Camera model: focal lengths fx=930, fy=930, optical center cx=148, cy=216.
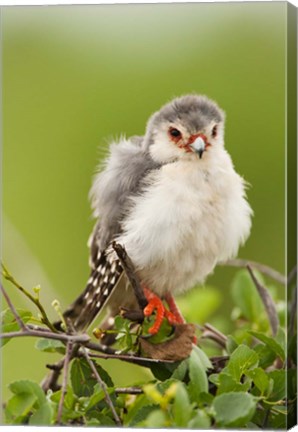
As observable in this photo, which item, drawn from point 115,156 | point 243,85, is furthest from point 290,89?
point 115,156

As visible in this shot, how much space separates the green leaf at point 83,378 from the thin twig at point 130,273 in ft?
0.72

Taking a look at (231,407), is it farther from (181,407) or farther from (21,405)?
(21,405)

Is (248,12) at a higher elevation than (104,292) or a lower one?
higher

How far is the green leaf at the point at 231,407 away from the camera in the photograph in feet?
6.79

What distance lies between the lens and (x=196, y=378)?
229 centimetres

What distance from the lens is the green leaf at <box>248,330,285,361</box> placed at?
2.37 m

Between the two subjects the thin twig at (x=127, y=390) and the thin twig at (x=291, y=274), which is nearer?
the thin twig at (x=127, y=390)

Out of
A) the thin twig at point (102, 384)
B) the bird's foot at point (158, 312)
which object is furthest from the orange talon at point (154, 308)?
the thin twig at point (102, 384)

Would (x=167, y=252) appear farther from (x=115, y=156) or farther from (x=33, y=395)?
(x=33, y=395)

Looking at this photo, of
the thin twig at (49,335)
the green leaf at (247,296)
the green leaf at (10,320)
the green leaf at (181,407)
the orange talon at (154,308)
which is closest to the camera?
the green leaf at (181,407)

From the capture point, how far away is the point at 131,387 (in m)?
2.40

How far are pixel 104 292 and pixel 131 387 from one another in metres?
0.31

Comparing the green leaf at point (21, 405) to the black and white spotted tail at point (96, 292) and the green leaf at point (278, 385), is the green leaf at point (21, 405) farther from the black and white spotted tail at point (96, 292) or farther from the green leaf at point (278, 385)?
the green leaf at point (278, 385)

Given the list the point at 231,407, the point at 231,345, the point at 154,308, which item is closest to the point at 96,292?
the point at 154,308
